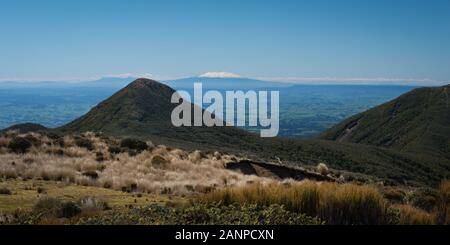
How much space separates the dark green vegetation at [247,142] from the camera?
284 ft

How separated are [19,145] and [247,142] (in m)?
77.4

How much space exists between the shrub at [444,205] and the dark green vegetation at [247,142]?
6792cm

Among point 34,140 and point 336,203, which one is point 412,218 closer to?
point 336,203

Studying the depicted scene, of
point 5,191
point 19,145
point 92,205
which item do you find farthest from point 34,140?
point 92,205

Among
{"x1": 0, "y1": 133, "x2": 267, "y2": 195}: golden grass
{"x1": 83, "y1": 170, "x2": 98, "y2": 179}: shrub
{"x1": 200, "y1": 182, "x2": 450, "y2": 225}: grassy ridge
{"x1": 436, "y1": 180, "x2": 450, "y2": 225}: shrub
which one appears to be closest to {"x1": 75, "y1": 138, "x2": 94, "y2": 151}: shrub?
{"x1": 0, "y1": 133, "x2": 267, "y2": 195}: golden grass

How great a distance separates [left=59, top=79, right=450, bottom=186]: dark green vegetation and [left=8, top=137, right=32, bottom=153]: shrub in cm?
5577

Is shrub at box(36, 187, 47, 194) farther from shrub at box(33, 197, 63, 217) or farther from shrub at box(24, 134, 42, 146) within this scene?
shrub at box(24, 134, 42, 146)

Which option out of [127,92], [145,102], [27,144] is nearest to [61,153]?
[27,144]

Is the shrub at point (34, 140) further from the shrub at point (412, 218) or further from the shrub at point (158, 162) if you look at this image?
the shrub at point (412, 218)

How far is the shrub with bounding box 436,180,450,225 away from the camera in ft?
29.8

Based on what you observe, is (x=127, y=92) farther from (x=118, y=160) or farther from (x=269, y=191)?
(x=269, y=191)

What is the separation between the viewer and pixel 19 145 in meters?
22.5

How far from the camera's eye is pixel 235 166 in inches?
1113

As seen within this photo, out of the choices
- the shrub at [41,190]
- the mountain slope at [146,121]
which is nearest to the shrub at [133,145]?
the shrub at [41,190]
